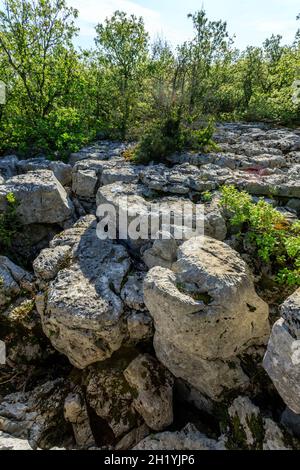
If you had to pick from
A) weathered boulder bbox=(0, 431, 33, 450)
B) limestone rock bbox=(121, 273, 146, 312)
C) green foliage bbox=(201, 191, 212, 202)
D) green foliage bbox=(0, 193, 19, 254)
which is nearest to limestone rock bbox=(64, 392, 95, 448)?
weathered boulder bbox=(0, 431, 33, 450)

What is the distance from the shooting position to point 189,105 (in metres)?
16.4

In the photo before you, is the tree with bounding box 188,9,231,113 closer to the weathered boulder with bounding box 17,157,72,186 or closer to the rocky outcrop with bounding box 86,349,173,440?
the weathered boulder with bounding box 17,157,72,186

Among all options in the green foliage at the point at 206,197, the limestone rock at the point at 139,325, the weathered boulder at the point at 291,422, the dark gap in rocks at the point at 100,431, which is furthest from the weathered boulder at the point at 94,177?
the weathered boulder at the point at 291,422

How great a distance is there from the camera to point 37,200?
930cm

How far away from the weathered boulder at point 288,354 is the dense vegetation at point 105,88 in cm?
932

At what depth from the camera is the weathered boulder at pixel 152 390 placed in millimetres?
6379

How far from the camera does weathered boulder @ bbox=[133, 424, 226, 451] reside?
18.9ft

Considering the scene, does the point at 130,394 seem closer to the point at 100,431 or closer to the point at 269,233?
the point at 100,431

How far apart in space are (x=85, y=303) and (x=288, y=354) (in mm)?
4234

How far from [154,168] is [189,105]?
7299mm

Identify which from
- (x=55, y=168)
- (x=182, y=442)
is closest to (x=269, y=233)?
(x=182, y=442)

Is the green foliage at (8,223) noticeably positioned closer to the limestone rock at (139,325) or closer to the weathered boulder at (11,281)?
the weathered boulder at (11,281)
